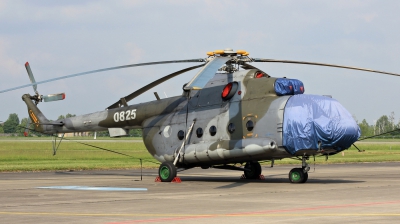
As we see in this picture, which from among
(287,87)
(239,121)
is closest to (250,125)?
(239,121)

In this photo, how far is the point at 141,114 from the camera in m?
26.7

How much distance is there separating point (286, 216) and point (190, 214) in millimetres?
2020

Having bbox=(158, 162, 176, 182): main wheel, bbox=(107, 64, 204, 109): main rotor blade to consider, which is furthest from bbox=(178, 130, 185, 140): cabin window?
bbox=(107, 64, 204, 109): main rotor blade

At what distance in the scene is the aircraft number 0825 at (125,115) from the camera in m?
27.0

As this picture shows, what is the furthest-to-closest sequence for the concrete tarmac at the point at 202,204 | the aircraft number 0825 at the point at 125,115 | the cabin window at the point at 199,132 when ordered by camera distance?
1. the aircraft number 0825 at the point at 125,115
2. the cabin window at the point at 199,132
3. the concrete tarmac at the point at 202,204

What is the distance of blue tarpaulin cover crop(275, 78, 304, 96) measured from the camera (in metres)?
22.6

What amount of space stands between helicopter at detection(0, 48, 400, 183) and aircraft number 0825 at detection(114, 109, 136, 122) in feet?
0.15

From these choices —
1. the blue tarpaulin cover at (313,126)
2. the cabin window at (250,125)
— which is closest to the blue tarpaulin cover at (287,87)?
the blue tarpaulin cover at (313,126)

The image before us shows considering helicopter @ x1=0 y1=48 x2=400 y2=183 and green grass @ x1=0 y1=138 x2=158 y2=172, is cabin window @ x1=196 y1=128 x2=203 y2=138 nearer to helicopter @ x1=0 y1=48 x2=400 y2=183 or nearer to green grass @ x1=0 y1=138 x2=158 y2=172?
helicopter @ x1=0 y1=48 x2=400 y2=183

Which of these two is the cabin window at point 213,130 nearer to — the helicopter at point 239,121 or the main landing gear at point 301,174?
the helicopter at point 239,121

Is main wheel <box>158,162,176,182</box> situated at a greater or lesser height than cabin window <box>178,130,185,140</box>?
lesser

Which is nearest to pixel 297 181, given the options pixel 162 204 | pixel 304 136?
pixel 304 136

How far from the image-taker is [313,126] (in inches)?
850

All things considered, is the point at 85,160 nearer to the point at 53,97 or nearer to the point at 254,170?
the point at 53,97
